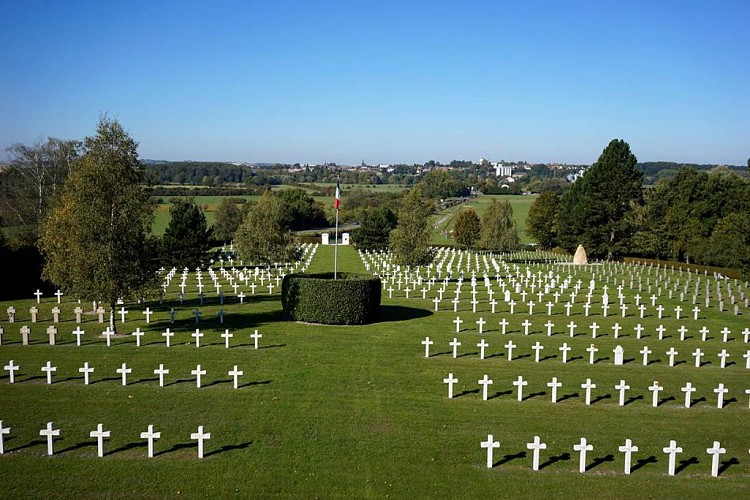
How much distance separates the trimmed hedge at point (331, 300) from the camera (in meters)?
27.3

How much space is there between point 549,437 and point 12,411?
41.1 feet

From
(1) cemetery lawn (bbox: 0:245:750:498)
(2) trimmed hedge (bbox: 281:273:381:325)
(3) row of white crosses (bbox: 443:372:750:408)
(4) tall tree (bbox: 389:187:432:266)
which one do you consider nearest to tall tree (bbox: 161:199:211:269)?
(4) tall tree (bbox: 389:187:432:266)

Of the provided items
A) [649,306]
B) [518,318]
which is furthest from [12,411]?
[649,306]

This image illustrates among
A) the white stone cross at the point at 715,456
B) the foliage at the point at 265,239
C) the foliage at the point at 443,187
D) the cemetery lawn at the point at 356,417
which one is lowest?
the cemetery lawn at the point at 356,417

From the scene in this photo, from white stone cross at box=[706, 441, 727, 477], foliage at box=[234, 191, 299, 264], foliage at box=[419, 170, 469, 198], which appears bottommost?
white stone cross at box=[706, 441, 727, 477]

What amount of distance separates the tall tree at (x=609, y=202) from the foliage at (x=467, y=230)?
46.9ft

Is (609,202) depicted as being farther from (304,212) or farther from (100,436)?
(100,436)

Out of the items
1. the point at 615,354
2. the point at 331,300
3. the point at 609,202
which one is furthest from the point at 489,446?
the point at 609,202

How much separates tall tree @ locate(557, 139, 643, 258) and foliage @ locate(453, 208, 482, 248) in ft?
46.9

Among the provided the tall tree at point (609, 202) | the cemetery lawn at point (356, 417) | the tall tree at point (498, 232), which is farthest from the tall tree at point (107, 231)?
the tall tree at point (609, 202)

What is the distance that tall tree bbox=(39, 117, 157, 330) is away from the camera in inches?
947

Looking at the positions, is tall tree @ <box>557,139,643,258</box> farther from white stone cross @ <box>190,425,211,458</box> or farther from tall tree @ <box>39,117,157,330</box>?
white stone cross @ <box>190,425,211,458</box>

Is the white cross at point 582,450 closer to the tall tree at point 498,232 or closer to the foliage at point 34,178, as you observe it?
the foliage at point 34,178

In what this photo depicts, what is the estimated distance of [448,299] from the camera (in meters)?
36.5
